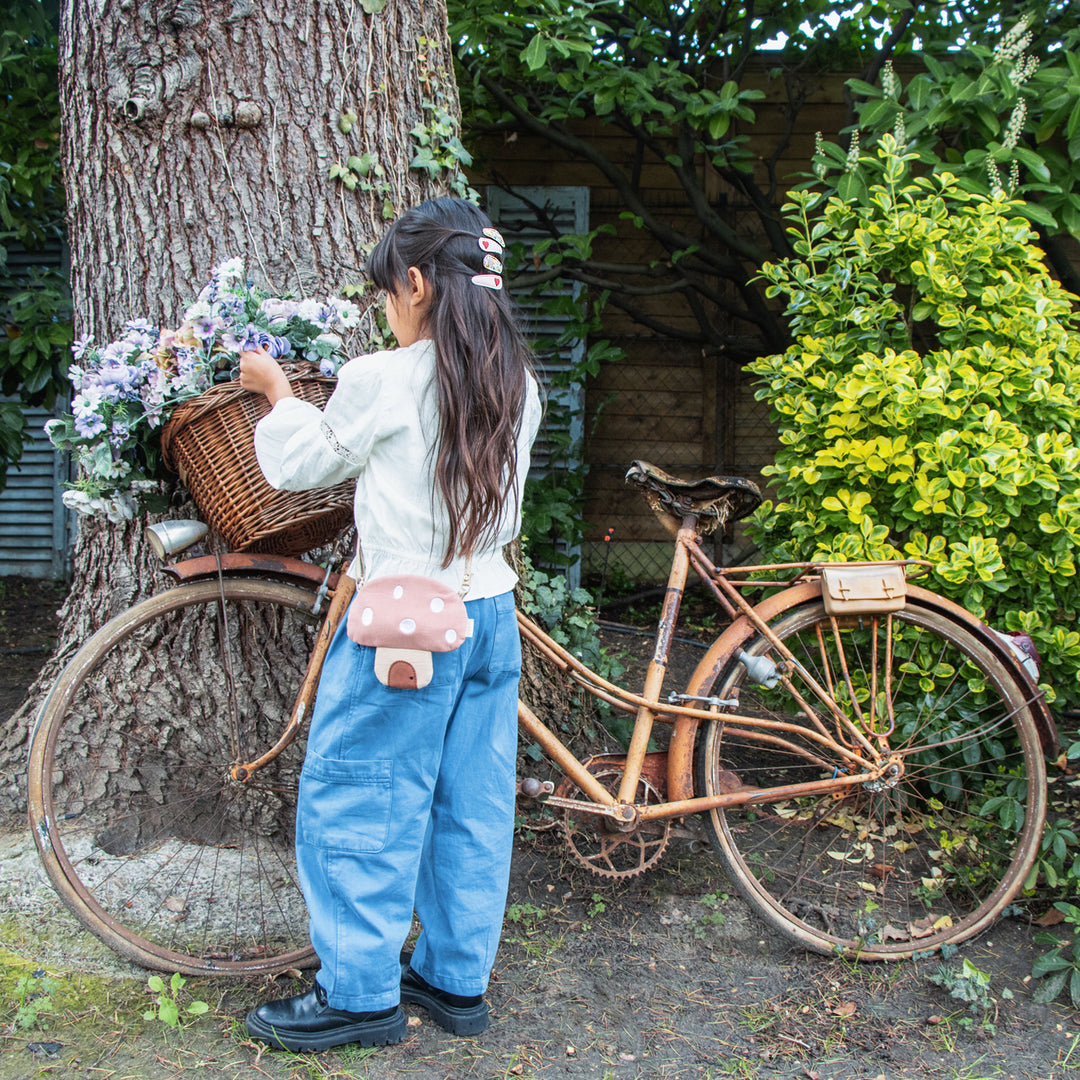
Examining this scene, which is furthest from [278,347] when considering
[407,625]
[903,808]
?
[903,808]

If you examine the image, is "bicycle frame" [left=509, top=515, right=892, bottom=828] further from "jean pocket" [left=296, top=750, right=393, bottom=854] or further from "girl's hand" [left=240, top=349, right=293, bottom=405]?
"girl's hand" [left=240, top=349, right=293, bottom=405]

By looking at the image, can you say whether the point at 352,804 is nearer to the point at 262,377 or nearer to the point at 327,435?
the point at 327,435

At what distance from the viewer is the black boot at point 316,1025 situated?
2020mm

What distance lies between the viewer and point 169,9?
94.6 inches

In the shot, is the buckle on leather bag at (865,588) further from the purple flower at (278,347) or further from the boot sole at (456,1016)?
the purple flower at (278,347)

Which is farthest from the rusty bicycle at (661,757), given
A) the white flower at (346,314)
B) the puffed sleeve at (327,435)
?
the white flower at (346,314)

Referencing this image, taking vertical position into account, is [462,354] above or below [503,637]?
above

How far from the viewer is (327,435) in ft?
5.89

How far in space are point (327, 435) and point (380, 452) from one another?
11 centimetres

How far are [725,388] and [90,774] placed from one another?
450 centimetres

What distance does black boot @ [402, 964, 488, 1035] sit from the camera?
2.12m

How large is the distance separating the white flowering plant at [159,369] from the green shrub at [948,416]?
1508 millimetres

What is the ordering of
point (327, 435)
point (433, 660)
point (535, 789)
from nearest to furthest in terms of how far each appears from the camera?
point (327, 435), point (433, 660), point (535, 789)

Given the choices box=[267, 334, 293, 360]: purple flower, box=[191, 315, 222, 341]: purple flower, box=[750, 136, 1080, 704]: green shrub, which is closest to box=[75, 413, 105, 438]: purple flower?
box=[191, 315, 222, 341]: purple flower
